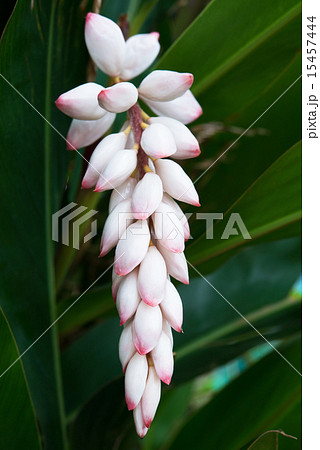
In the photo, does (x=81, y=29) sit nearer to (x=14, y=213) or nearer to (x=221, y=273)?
(x=14, y=213)

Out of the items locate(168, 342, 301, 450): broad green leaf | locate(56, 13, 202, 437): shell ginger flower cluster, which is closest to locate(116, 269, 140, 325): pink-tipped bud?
locate(56, 13, 202, 437): shell ginger flower cluster

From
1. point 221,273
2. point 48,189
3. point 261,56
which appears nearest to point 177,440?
point 221,273

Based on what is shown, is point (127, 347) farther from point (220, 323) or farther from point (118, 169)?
point (220, 323)

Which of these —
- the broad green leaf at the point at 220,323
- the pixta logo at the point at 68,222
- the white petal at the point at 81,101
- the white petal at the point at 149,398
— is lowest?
the broad green leaf at the point at 220,323

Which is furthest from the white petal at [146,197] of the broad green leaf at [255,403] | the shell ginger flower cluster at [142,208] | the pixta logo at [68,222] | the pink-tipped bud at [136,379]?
the broad green leaf at [255,403]

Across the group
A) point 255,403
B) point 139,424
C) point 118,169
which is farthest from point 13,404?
point 255,403

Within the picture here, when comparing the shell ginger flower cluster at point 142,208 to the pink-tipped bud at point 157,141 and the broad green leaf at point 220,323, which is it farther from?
the broad green leaf at point 220,323

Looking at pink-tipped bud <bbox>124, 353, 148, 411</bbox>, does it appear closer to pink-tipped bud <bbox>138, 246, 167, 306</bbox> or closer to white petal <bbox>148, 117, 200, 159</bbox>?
pink-tipped bud <bbox>138, 246, 167, 306</bbox>
